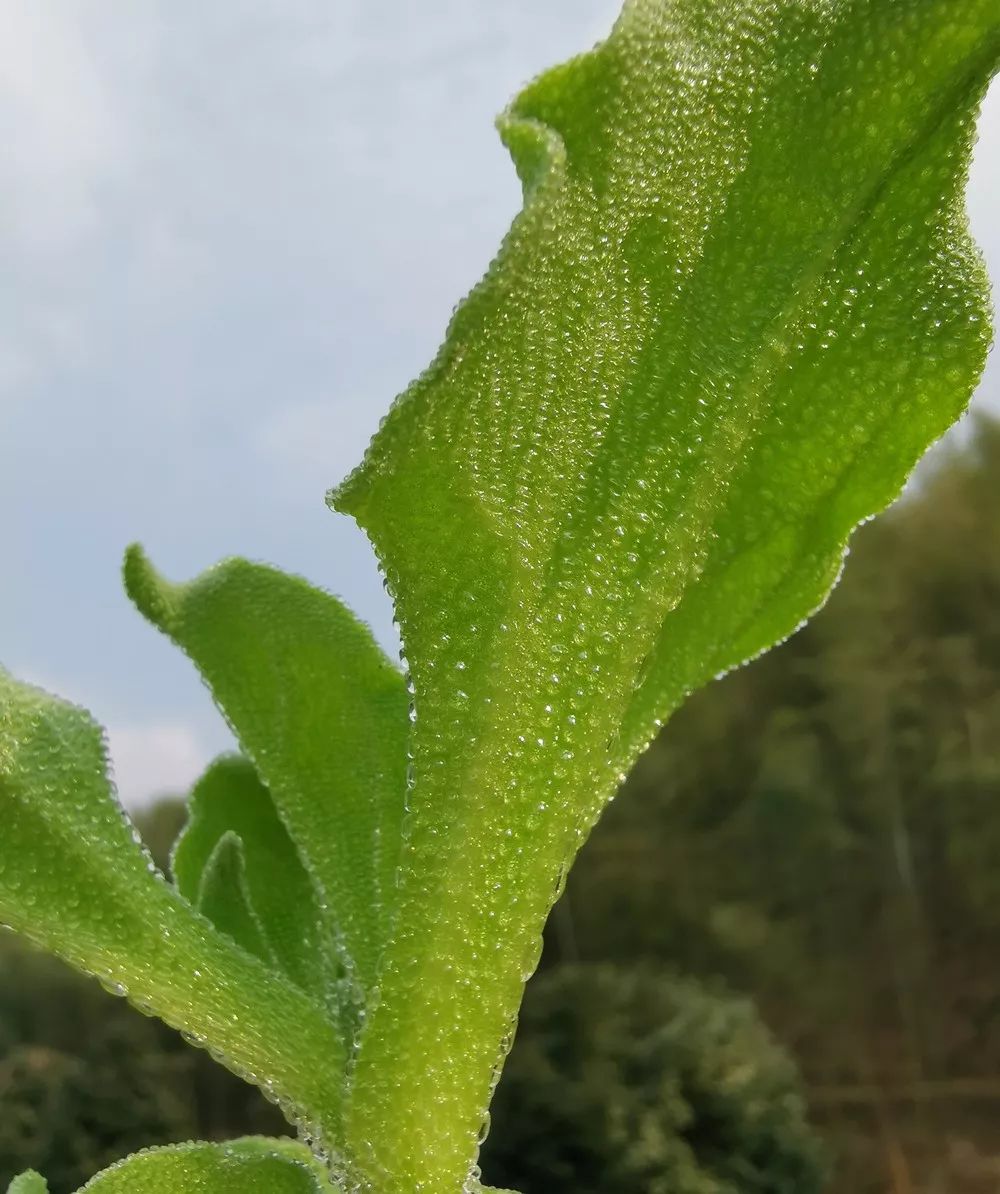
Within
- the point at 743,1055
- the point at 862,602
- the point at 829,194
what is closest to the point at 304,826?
the point at 829,194

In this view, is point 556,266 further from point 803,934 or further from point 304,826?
point 803,934

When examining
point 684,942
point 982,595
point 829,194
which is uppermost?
Result: point 982,595

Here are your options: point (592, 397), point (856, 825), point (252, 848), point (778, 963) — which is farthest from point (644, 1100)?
point (592, 397)

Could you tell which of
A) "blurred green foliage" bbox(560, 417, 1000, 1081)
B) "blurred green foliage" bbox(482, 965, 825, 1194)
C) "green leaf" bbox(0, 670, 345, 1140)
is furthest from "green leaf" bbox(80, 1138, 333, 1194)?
"blurred green foliage" bbox(560, 417, 1000, 1081)

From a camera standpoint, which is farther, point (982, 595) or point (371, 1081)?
point (982, 595)

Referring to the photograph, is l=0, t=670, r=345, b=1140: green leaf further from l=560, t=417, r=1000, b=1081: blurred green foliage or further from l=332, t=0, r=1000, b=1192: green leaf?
l=560, t=417, r=1000, b=1081: blurred green foliage

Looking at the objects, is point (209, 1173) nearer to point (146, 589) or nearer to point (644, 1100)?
point (146, 589)
